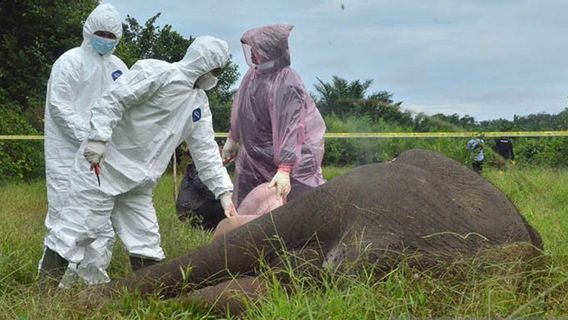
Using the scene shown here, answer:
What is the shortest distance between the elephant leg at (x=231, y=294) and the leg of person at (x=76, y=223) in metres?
1.18

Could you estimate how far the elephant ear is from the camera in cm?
496

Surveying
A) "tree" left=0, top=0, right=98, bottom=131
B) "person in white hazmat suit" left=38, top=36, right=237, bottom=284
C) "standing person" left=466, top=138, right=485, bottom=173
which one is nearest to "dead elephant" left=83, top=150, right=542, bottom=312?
"person in white hazmat suit" left=38, top=36, right=237, bottom=284

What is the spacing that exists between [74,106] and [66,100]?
11cm

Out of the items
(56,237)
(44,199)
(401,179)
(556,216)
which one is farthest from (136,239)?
(44,199)

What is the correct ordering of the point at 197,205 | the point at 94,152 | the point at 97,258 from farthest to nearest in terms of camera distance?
the point at 197,205, the point at 97,258, the point at 94,152

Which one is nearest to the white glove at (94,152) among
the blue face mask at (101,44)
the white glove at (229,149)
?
the blue face mask at (101,44)

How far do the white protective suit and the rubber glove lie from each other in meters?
0.92

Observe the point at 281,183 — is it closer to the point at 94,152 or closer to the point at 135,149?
the point at 135,149

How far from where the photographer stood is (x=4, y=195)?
423 inches

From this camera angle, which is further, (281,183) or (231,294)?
(281,183)

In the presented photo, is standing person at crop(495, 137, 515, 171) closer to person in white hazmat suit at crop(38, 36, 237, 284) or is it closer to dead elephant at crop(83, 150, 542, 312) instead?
person in white hazmat suit at crop(38, 36, 237, 284)

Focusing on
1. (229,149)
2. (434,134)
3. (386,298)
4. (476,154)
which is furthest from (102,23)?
(434,134)

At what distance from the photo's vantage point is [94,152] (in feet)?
14.4

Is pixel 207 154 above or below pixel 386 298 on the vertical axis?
above
